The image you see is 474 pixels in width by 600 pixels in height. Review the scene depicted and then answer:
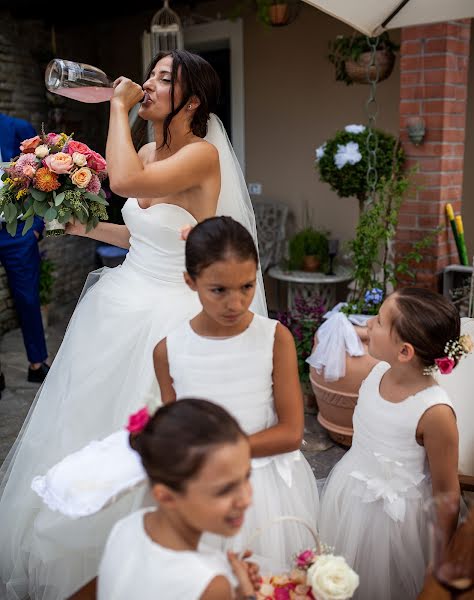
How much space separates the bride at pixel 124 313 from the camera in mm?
2059

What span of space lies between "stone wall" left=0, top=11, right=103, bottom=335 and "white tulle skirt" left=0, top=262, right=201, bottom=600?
399 centimetres

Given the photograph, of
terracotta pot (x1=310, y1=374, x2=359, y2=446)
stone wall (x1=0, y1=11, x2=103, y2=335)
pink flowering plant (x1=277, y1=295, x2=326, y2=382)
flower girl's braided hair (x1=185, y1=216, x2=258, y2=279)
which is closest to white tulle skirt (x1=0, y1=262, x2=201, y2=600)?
flower girl's braided hair (x1=185, y1=216, x2=258, y2=279)

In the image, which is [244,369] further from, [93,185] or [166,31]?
[166,31]

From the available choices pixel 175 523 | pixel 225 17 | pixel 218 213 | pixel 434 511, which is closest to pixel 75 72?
pixel 218 213

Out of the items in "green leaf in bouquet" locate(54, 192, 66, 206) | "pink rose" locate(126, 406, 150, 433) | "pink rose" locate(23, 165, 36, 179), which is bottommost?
"pink rose" locate(126, 406, 150, 433)

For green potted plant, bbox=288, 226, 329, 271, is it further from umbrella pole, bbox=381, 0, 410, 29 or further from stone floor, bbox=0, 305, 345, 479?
umbrella pole, bbox=381, 0, 410, 29

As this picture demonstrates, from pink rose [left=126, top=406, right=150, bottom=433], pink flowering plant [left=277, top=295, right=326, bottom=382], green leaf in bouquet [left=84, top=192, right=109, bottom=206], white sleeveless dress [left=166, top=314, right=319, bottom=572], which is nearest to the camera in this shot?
pink rose [left=126, top=406, right=150, bottom=433]

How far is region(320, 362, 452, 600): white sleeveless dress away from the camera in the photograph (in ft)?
6.29

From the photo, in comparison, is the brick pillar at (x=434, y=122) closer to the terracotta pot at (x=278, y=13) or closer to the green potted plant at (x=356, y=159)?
the green potted plant at (x=356, y=159)

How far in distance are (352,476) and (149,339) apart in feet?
2.58

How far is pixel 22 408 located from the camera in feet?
14.0

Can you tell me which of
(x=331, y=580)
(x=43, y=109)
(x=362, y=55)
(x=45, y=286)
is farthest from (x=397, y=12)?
(x=43, y=109)

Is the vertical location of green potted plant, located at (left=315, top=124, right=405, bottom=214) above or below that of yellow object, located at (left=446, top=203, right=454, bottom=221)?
above

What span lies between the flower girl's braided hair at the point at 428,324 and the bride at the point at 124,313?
2.31 feet
